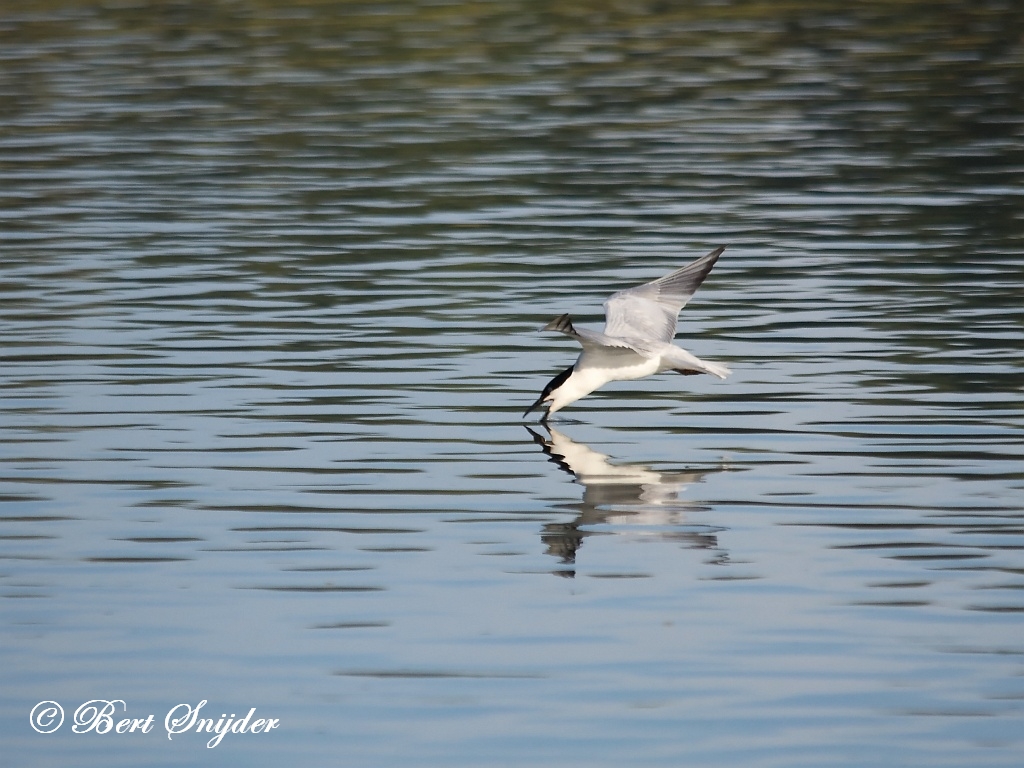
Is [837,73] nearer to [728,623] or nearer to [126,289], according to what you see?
[126,289]

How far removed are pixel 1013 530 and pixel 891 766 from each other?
10.5ft

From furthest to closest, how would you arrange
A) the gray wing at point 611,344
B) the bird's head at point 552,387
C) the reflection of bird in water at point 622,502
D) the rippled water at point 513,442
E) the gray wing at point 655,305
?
the gray wing at point 655,305 < the bird's head at point 552,387 < the gray wing at point 611,344 < the reflection of bird in water at point 622,502 < the rippled water at point 513,442

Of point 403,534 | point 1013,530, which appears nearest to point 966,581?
point 1013,530

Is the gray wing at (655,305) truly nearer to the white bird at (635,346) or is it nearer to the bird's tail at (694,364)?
the white bird at (635,346)

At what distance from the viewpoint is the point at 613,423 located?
14.0 metres

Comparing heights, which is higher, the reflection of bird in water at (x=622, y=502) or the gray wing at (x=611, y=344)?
the gray wing at (x=611, y=344)

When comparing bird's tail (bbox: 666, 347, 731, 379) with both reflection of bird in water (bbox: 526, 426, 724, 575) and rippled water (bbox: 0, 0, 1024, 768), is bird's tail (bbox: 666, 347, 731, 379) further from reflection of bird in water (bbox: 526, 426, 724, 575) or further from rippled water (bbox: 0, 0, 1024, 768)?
reflection of bird in water (bbox: 526, 426, 724, 575)

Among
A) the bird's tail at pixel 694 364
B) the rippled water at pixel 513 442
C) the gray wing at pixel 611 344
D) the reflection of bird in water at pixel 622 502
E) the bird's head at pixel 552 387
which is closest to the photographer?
the rippled water at pixel 513 442

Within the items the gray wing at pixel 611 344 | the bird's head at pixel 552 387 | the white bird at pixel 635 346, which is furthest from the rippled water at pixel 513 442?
the gray wing at pixel 611 344

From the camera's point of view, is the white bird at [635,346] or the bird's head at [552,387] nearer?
the white bird at [635,346]

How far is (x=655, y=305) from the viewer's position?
14281 mm

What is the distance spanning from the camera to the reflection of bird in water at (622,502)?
36.4 ft

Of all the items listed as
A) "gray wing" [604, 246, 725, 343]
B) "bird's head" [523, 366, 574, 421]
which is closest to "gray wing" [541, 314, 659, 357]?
"gray wing" [604, 246, 725, 343]

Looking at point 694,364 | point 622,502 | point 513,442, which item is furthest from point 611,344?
point 622,502
